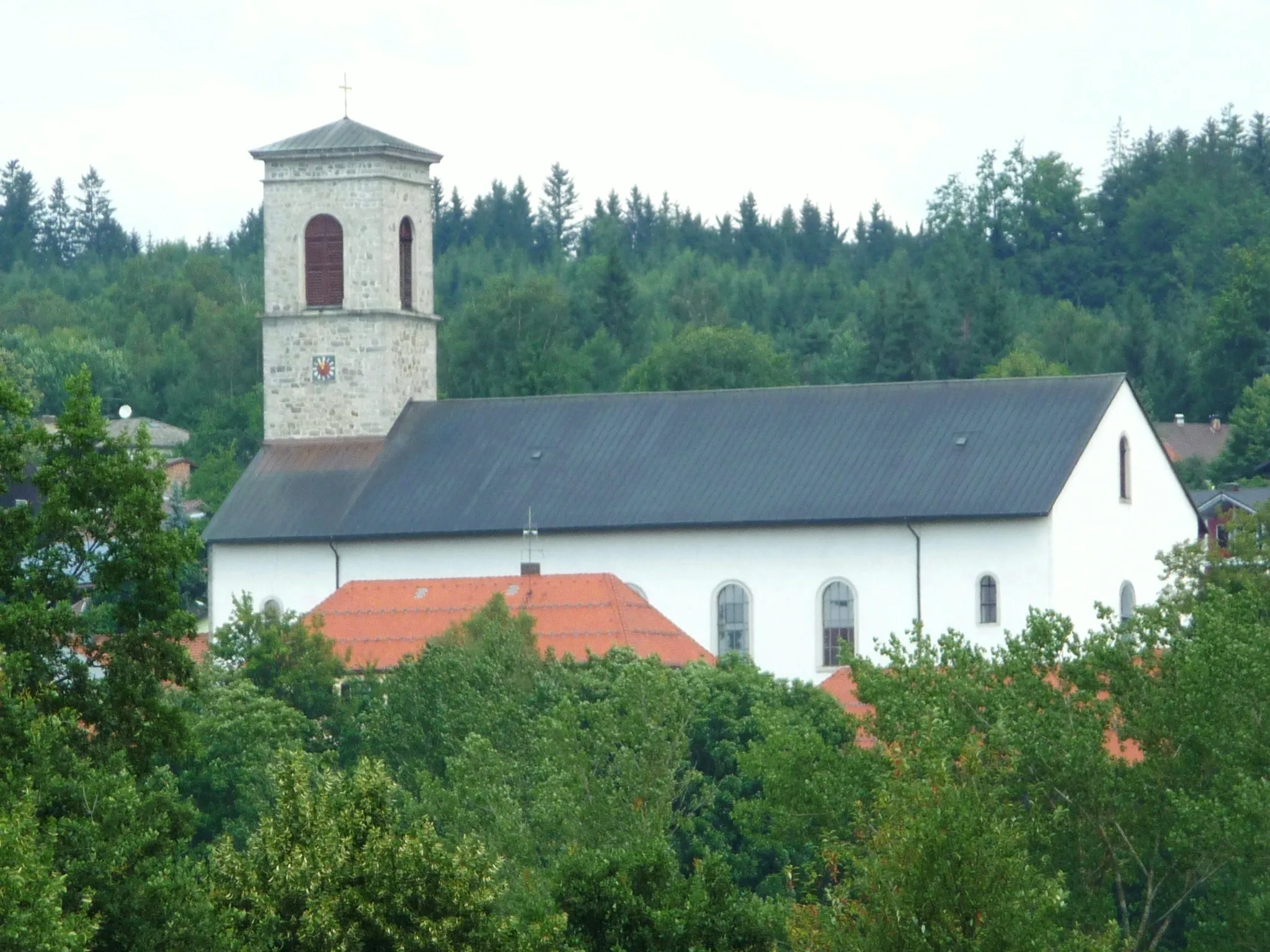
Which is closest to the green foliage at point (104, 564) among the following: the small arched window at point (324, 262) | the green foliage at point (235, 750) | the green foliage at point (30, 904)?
the green foliage at point (30, 904)

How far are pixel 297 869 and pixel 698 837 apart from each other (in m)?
22.8

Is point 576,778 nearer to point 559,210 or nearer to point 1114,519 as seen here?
point 1114,519

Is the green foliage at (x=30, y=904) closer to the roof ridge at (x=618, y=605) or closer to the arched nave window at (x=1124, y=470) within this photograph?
the roof ridge at (x=618, y=605)

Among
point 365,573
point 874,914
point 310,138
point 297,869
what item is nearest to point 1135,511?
point 365,573

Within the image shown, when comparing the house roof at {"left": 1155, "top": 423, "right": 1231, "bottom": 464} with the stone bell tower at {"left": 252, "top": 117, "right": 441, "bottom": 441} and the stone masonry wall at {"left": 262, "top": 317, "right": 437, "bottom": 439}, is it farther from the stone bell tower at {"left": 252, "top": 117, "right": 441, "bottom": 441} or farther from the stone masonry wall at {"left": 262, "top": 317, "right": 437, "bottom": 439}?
the stone masonry wall at {"left": 262, "top": 317, "right": 437, "bottom": 439}

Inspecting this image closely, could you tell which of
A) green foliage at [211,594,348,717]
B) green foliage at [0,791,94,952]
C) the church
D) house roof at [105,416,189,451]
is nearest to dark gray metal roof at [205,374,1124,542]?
the church

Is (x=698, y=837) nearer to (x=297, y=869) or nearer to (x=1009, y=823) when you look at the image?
(x=1009, y=823)

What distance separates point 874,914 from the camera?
31.2 metres

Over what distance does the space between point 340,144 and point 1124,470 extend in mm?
17941

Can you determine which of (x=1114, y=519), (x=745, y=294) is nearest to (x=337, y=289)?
(x=1114, y=519)

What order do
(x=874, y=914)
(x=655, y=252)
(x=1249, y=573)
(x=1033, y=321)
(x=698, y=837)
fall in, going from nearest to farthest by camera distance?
(x=874, y=914), (x=698, y=837), (x=1249, y=573), (x=1033, y=321), (x=655, y=252)

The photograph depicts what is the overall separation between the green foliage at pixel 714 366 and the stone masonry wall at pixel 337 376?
3501 centimetres

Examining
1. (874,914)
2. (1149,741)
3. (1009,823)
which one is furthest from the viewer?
(1149,741)

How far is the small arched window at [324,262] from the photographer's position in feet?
221
